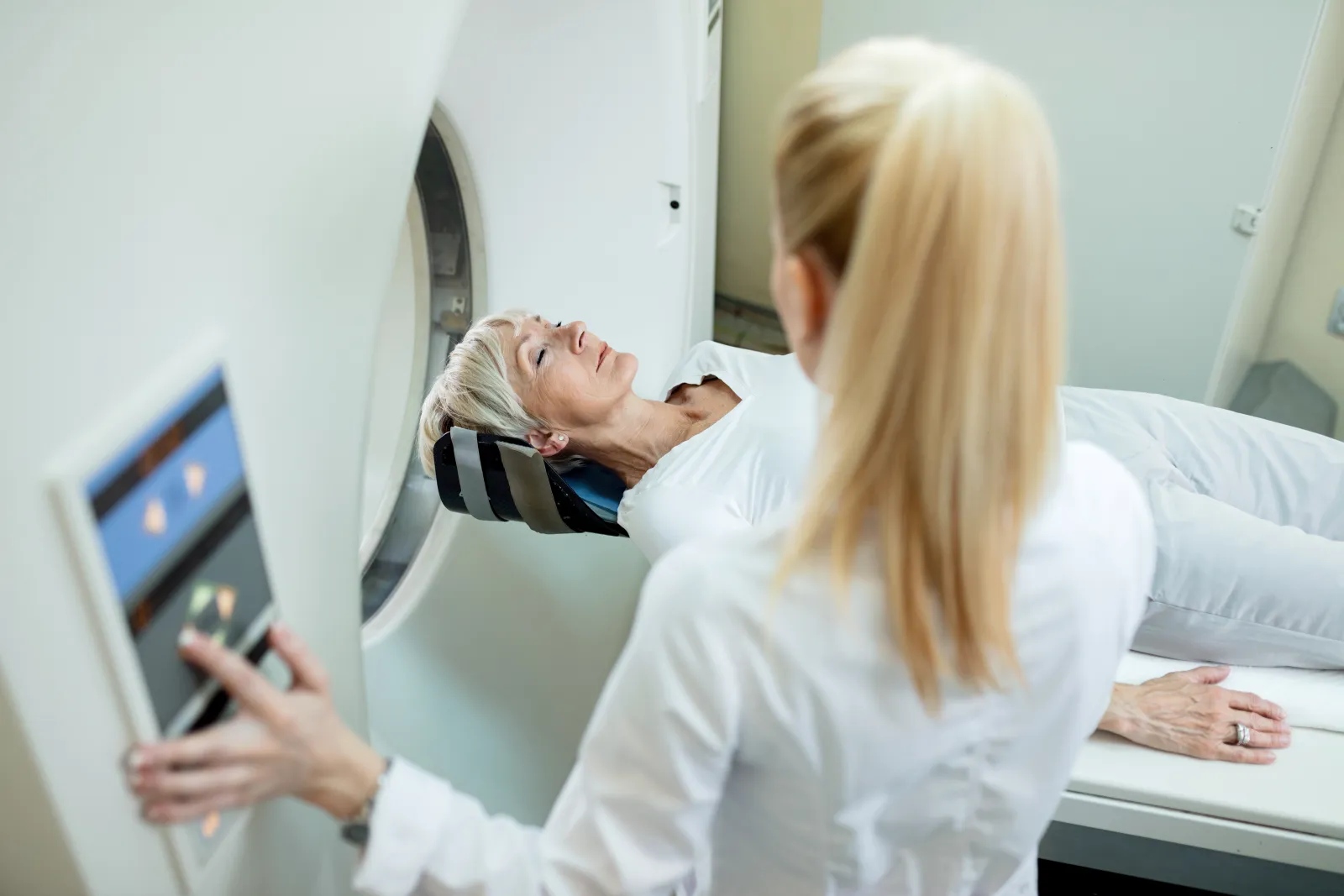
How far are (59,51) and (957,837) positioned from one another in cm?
80

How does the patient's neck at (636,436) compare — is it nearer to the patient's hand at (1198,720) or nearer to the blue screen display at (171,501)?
the patient's hand at (1198,720)

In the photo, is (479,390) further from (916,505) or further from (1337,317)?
(1337,317)

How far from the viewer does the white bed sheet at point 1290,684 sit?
1446mm

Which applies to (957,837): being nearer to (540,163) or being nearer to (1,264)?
(1,264)

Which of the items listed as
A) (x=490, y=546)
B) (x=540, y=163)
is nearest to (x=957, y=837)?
(x=490, y=546)

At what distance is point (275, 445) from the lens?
0.71 metres

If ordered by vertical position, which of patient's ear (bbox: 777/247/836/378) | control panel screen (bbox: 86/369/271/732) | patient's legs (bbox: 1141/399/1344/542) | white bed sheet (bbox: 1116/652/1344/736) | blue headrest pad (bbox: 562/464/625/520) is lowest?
white bed sheet (bbox: 1116/652/1344/736)

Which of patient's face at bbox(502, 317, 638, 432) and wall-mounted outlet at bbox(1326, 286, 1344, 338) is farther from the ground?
patient's face at bbox(502, 317, 638, 432)

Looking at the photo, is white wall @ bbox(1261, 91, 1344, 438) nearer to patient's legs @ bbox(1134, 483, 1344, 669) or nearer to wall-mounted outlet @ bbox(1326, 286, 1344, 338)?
wall-mounted outlet @ bbox(1326, 286, 1344, 338)

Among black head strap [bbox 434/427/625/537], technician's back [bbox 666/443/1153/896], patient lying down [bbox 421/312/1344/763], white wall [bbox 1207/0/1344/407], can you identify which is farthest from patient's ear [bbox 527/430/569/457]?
white wall [bbox 1207/0/1344/407]

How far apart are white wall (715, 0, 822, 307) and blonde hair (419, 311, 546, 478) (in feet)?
3.32

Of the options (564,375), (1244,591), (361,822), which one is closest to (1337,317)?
(1244,591)

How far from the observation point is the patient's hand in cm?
139

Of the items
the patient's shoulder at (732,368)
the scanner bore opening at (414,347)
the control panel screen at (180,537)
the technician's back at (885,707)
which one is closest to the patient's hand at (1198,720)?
the technician's back at (885,707)
